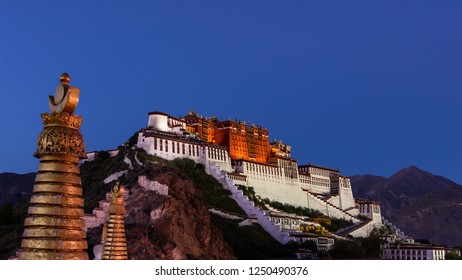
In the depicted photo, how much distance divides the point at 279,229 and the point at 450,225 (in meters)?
81.2

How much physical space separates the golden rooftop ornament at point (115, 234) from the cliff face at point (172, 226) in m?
29.2

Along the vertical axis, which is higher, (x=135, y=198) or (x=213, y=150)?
(x=213, y=150)

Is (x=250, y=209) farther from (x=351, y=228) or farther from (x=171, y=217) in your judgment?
(x=171, y=217)

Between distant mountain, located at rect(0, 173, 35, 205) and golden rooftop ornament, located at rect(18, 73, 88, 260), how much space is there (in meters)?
115

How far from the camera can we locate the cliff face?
46.6 m

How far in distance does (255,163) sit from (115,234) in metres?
68.9

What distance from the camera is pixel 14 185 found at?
130250 mm

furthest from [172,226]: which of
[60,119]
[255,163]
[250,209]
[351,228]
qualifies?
[351,228]

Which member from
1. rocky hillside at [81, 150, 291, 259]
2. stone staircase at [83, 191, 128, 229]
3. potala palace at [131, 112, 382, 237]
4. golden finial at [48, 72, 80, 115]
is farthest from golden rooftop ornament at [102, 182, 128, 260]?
potala palace at [131, 112, 382, 237]

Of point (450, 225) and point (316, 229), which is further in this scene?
point (450, 225)
